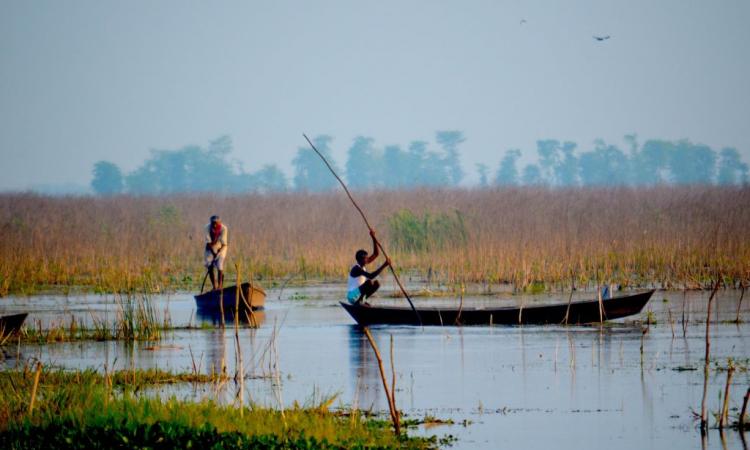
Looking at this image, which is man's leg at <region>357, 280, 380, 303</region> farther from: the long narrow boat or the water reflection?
the water reflection

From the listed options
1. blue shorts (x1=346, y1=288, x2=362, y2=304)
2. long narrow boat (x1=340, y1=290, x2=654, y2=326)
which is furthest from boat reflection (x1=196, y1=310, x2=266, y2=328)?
long narrow boat (x1=340, y1=290, x2=654, y2=326)

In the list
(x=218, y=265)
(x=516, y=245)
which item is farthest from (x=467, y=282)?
(x=218, y=265)

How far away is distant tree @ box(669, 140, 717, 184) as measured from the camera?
132375mm

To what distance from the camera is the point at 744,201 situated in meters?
37.2

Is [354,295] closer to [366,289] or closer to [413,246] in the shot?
[366,289]

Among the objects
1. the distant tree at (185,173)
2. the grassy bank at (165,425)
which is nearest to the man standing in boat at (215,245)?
the grassy bank at (165,425)

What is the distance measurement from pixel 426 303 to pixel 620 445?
481 inches

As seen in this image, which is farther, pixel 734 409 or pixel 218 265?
pixel 218 265

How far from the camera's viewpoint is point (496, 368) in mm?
14180

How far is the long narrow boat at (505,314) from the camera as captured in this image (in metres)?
17.8

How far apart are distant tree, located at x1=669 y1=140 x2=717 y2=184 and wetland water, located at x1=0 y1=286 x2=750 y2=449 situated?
376ft

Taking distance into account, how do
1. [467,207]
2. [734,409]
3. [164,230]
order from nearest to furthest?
[734,409]
[467,207]
[164,230]

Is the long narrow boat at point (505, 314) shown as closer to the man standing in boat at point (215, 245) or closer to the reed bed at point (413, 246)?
the reed bed at point (413, 246)

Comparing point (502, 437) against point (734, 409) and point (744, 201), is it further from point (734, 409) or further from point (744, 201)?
point (744, 201)
